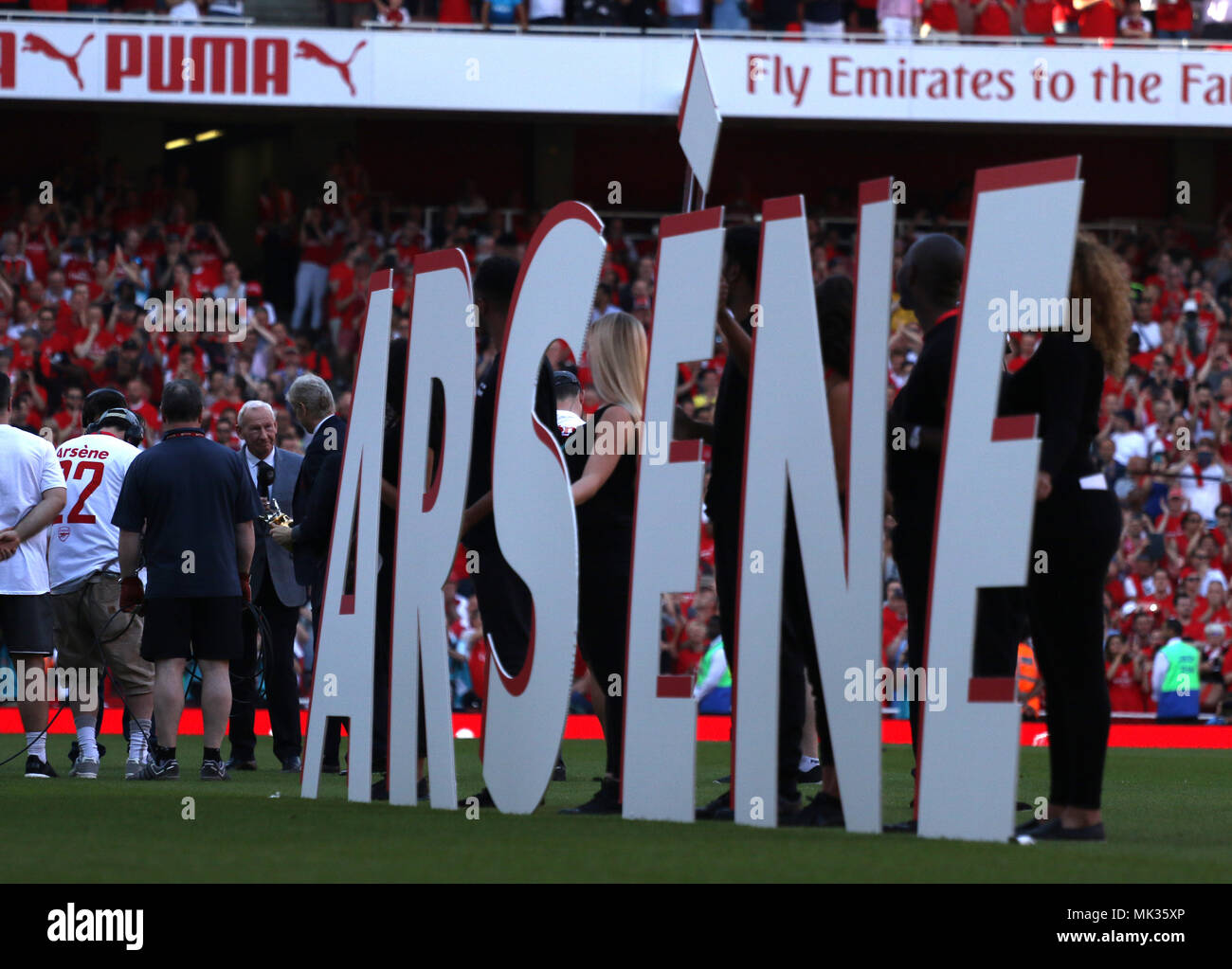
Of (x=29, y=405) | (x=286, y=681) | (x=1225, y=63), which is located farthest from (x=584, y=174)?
(x=286, y=681)

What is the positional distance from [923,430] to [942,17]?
16.6m

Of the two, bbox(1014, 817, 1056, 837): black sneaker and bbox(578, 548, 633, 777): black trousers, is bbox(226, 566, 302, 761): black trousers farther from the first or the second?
bbox(1014, 817, 1056, 837): black sneaker

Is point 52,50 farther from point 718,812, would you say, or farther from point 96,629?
point 718,812

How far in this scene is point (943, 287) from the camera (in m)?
6.14

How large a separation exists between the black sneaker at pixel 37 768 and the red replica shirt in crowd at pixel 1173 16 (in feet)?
56.4

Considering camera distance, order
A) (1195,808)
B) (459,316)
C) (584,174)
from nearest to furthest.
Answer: (459,316), (1195,808), (584,174)

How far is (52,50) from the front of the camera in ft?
65.3

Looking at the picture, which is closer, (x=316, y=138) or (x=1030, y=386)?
(x=1030, y=386)

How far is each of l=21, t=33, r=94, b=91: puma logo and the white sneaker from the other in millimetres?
12698

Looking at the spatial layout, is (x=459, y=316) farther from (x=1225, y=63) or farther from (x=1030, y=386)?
(x=1225, y=63)

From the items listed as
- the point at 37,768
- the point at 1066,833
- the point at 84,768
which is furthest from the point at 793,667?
the point at 37,768

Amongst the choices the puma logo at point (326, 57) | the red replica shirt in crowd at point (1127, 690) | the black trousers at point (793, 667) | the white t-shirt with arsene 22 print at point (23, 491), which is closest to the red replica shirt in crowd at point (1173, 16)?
the puma logo at point (326, 57)

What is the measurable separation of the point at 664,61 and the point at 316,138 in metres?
5.08

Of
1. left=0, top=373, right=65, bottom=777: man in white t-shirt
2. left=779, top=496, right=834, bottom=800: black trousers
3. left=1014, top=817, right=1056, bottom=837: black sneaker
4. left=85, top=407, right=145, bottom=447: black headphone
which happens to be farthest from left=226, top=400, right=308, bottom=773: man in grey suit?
left=1014, top=817, right=1056, bottom=837: black sneaker
